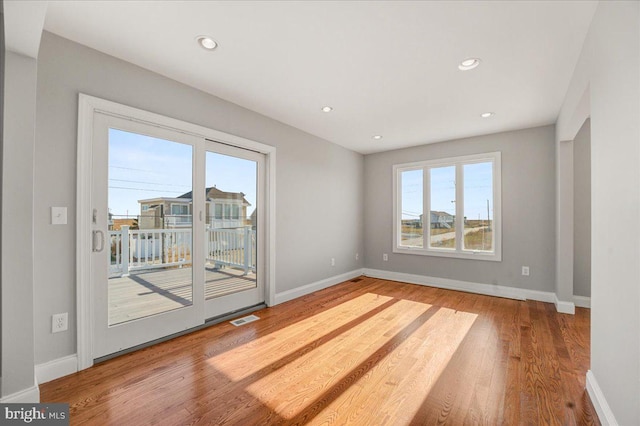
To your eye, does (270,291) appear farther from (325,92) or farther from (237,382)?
(325,92)

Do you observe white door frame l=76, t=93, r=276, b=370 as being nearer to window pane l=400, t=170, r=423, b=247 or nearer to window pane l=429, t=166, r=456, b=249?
window pane l=400, t=170, r=423, b=247

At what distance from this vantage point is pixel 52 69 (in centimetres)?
202

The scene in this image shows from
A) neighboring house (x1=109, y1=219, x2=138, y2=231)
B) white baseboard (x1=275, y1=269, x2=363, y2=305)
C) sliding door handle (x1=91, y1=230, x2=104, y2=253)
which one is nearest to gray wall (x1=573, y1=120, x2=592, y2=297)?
white baseboard (x1=275, y1=269, x2=363, y2=305)

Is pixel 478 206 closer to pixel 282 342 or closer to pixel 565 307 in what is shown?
pixel 565 307

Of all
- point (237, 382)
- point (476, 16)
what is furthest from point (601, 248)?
point (237, 382)

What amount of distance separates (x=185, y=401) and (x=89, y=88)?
7.95 feet

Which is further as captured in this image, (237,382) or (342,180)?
(342,180)

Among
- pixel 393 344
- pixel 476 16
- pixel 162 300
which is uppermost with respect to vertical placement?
pixel 476 16

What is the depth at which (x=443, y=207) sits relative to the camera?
15.6 ft

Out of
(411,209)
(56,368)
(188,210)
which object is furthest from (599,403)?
(411,209)

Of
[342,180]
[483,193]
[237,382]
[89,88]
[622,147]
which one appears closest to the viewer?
[622,147]

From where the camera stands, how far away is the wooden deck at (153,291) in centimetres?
237

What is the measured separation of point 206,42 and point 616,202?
2.75m

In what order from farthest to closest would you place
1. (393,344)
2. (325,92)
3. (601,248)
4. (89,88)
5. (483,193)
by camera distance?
(483,193), (325,92), (393,344), (89,88), (601,248)
